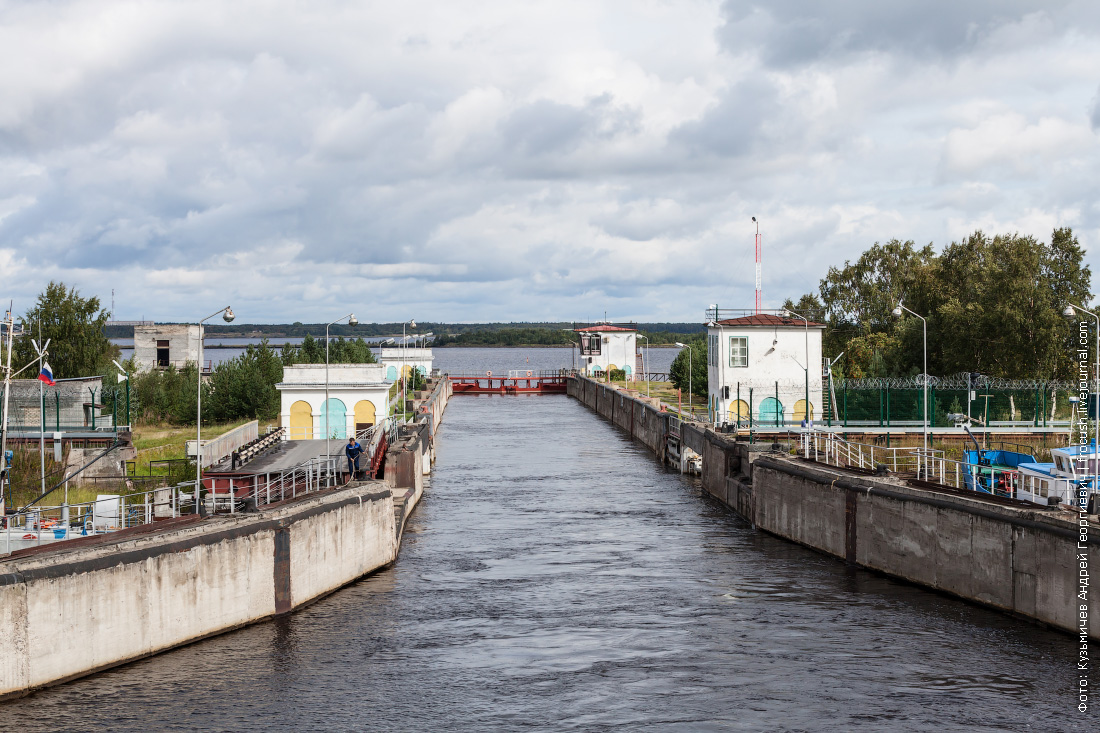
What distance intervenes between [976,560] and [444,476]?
97.0ft

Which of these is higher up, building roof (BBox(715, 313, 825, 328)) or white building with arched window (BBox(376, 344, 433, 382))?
building roof (BBox(715, 313, 825, 328))

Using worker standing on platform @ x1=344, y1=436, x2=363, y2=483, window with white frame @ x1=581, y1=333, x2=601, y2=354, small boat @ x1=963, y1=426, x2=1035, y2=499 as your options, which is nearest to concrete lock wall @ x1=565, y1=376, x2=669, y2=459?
window with white frame @ x1=581, y1=333, x2=601, y2=354

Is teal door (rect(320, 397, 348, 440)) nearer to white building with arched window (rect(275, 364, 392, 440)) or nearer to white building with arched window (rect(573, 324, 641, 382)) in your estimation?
white building with arched window (rect(275, 364, 392, 440))

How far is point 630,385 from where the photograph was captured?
99.3 meters

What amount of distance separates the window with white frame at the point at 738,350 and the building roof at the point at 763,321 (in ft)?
2.72

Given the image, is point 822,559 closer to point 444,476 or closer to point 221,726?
point 221,726

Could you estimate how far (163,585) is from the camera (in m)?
20.6

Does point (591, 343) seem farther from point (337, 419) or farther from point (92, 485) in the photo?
point (92, 485)

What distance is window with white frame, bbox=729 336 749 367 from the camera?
173 ft

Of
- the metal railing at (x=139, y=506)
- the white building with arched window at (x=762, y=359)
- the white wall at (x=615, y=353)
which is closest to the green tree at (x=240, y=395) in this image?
the metal railing at (x=139, y=506)

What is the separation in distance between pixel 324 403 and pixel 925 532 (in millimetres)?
29184

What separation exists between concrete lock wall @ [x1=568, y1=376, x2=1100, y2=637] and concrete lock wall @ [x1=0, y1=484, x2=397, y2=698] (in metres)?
13.7

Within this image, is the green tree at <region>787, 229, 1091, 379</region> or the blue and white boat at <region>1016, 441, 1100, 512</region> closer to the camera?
the blue and white boat at <region>1016, 441, 1100, 512</region>

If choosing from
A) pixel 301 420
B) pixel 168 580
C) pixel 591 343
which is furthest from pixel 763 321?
pixel 591 343
